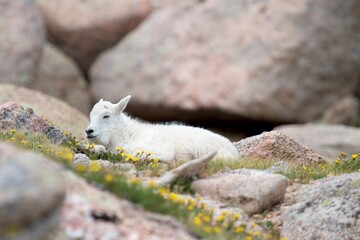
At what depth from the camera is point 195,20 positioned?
29391 mm

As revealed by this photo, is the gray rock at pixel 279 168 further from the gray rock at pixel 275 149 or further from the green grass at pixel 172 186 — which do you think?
the gray rock at pixel 275 149

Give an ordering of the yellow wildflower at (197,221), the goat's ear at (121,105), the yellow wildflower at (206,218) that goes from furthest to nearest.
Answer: the goat's ear at (121,105)
the yellow wildflower at (206,218)
the yellow wildflower at (197,221)

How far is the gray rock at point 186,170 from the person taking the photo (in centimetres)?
1149

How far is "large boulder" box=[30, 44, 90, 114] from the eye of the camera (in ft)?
97.6

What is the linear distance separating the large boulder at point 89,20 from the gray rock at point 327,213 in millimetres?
19798

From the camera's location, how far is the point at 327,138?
960 inches

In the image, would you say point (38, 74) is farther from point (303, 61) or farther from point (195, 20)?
point (303, 61)

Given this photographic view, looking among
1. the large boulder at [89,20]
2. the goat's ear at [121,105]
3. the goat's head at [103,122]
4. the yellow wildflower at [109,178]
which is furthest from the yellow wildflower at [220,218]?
the large boulder at [89,20]

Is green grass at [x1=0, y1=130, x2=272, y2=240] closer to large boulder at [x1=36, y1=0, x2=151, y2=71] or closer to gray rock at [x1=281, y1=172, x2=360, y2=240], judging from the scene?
gray rock at [x1=281, y1=172, x2=360, y2=240]

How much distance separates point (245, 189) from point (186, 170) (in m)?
0.86

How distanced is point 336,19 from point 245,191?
56.7ft

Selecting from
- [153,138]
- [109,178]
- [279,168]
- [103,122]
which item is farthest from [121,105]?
[109,178]

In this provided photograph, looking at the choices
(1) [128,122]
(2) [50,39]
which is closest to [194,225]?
(1) [128,122]

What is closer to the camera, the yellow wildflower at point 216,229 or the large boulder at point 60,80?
the yellow wildflower at point 216,229
